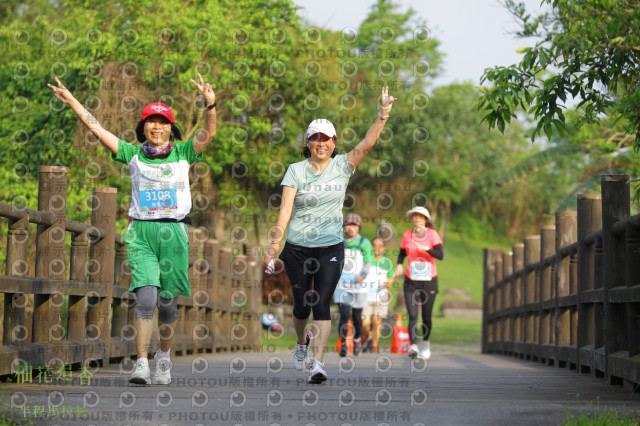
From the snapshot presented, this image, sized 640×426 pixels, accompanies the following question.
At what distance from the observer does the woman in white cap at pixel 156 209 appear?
20.9 feet

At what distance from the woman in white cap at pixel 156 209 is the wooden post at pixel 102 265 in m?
1.65

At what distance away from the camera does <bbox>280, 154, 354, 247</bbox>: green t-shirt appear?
6.98 meters

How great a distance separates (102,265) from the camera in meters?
8.19

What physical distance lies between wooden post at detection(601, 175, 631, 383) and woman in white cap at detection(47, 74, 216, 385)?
290 centimetres

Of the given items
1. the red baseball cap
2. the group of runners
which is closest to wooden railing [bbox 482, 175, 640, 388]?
the group of runners

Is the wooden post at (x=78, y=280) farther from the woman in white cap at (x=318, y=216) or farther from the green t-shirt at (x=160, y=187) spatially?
the woman in white cap at (x=318, y=216)

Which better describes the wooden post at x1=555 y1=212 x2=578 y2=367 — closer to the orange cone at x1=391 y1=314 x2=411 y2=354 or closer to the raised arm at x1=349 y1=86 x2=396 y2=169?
the raised arm at x1=349 y1=86 x2=396 y2=169

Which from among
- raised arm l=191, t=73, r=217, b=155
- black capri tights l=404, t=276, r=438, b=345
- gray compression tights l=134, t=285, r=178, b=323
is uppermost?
raised arm l=191, t=73, r=217, b=155

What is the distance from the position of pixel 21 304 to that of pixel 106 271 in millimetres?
2024

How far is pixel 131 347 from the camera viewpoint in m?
8.91

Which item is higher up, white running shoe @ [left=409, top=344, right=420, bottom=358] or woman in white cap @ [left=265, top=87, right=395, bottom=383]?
woman in white cap @ [left=265, top=87, right=395, bottom=383]

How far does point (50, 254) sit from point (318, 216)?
6.05ft

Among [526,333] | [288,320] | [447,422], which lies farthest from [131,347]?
[288,320]

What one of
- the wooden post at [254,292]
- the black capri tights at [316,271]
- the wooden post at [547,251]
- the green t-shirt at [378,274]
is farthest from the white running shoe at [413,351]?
the wooden post at [254,292]
